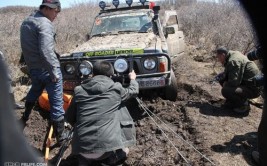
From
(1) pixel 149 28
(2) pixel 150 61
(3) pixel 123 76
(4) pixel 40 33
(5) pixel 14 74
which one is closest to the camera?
(4) pixel 40 33

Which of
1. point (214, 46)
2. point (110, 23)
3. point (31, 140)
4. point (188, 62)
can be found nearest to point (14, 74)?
point (110, 23)

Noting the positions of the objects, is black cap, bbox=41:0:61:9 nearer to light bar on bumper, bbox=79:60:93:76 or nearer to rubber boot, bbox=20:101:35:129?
light bar on bumper, bbox=79:60:93:76

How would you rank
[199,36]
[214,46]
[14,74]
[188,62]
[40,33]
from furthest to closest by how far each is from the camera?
1. [199,36]
2. [214,46]
3. [188,62]
4. [14,74]
5. [40,33]

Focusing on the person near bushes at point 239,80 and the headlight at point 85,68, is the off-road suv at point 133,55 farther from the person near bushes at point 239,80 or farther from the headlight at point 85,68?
the person near bushes at point 239,80

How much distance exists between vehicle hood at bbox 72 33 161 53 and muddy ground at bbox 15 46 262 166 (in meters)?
1.04

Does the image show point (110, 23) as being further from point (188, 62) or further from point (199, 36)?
point (199, 36)

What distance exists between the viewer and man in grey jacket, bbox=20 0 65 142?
5.04m

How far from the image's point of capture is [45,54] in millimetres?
4996

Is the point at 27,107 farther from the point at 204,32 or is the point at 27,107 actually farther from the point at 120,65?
the point at 204,32

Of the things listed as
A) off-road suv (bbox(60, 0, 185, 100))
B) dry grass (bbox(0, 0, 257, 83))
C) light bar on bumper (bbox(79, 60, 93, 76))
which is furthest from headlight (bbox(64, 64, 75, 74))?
dry grass (bbox(0, 0, 257, 83))

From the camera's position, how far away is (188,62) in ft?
35.3

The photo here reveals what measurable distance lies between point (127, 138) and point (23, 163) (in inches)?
49.9

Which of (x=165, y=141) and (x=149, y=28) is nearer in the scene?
(x=165, y=141)

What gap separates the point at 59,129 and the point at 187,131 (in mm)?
1929
